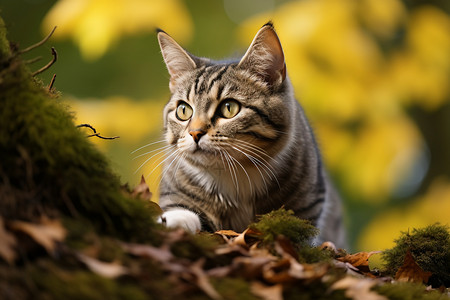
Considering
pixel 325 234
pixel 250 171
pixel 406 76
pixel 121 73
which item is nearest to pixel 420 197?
pixel 406 76

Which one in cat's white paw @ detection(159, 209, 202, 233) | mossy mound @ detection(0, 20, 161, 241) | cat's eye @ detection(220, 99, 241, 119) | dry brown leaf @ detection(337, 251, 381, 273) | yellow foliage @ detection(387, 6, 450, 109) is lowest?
mossy mound @ detection(0, 20, 161, 241)

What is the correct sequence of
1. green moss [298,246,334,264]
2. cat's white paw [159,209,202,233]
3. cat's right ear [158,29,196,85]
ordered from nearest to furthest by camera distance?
green moss [298,246,334,264], cat's white paw [159,209,202,233], cat's right ear [158,29,196,85]

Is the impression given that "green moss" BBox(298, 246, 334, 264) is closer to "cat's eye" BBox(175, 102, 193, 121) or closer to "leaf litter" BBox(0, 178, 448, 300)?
"leaf litter" BBox(0, 178, 448, 300)

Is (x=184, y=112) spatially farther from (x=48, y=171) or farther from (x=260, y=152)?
(x=48, y=171)

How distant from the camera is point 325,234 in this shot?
332cm

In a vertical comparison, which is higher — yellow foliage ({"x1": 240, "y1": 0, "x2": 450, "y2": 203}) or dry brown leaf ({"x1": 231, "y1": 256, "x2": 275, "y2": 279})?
yellow foliage ({"x1": 240, "y1": 0, "x2": 450, "y2": 203})

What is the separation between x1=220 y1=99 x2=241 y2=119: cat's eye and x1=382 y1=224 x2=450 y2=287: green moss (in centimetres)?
100

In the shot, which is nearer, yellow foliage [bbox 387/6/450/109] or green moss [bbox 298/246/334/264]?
green moss [bbox 298/246/334/264]

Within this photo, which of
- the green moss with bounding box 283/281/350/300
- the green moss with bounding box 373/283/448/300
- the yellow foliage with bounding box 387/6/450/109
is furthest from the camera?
the yellow foliage with bounding box 387/6/450/109

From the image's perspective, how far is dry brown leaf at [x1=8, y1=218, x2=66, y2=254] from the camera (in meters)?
0.93

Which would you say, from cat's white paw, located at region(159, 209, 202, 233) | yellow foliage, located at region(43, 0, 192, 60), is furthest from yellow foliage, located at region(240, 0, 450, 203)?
cat's white paw, located at region(159, 209, 202, 233)

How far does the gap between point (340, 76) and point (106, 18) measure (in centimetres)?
183

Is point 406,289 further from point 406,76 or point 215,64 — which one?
point 406,76

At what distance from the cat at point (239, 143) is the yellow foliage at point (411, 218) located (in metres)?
1.71
